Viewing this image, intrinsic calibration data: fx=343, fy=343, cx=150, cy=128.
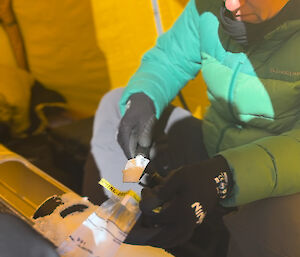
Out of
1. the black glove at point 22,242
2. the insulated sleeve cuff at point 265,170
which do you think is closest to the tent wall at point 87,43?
the insulated sleeve cuff at point 265,170

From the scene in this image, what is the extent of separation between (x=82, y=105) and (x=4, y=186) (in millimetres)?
856

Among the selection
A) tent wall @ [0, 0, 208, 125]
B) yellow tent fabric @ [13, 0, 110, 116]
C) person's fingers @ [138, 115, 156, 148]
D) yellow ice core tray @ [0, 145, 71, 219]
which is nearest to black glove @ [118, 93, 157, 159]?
person's fingers @ [138, 115, 156, 148]

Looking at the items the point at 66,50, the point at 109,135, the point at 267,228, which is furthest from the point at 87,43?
the point at 267,228

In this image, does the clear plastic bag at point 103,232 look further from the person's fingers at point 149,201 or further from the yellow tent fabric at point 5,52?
the yellow tent fabric at point 5,52

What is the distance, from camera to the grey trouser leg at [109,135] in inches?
27.6

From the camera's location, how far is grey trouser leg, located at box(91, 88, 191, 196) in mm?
701

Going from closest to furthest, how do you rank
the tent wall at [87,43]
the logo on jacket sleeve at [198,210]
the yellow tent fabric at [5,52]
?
the logo on jacket sleeve at [198,210], the tent wall at [87,43], the yellow tent fabric at [5,52]

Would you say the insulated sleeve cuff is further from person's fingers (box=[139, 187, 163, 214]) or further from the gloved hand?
person's fingers (box=[139, 187, 163, 214])

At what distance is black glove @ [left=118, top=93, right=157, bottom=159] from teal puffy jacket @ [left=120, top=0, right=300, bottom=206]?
28 mm

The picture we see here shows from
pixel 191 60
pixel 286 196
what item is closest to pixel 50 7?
pixel 191 60

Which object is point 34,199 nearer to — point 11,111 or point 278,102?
point 278,102

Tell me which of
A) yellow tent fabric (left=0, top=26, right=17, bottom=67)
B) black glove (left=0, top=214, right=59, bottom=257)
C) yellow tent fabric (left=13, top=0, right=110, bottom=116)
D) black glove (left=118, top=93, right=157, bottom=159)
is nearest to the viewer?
black glove (left=0, top=214, right=59, bottom=257)

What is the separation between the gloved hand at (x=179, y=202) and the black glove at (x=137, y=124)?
0.52ft

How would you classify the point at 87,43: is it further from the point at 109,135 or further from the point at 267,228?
the point at 267,228
